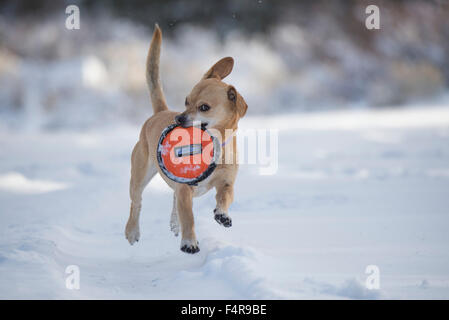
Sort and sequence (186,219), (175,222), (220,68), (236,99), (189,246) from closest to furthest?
1. (189,246)
2. (186,219)
3. (236,99)
4. (220,68)
5. (175,222)

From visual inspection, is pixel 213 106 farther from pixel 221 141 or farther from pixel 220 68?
pixel 220 68

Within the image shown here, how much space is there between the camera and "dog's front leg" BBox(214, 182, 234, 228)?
2756 millimetres

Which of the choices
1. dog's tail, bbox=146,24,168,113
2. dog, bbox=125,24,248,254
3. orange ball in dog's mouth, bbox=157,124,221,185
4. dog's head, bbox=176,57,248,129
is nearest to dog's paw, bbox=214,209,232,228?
dog, bbox=125,24,248,254

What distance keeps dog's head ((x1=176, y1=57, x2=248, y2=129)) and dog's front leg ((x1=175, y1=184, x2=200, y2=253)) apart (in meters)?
0.39

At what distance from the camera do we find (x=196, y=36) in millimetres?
16312

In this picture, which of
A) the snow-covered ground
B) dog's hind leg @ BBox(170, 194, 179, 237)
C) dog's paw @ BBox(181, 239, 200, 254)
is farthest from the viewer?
dog's hind leg @ BBox(170, 194, 179, 237)

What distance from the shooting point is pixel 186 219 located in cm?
281

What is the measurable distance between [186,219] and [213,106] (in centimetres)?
66

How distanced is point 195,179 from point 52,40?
13.7 metres

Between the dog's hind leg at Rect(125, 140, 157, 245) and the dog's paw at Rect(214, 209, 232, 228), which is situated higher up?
the dog's hind leg at Rect(125, 140, 157, 245)

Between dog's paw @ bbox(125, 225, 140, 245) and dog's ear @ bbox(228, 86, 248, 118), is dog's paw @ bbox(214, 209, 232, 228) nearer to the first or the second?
dog's ear @ bbox(228, 86, 248, 118)

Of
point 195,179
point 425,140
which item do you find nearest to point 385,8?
point 425,140

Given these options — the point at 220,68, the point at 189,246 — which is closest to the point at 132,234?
the point at 189,246

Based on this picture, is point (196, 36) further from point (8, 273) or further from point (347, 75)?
point (8, 273)
